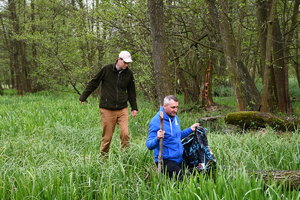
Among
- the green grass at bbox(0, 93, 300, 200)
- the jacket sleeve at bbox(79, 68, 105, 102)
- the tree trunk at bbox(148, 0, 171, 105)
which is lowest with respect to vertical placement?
the green grass at bbox(0, 93, 300, 200)

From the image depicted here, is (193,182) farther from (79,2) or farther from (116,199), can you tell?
(79,2)

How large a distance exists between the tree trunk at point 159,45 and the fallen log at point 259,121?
1.97 meters

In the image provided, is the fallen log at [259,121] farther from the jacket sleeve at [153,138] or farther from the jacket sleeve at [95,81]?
the jacket sleeve at [153,138]

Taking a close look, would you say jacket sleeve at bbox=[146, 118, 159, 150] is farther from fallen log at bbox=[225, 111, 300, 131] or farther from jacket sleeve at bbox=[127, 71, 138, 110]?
fallen log at bbox=[225, 111, 300, 131]

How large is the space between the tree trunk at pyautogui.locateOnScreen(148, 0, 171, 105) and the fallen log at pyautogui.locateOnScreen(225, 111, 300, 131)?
6.45 ft

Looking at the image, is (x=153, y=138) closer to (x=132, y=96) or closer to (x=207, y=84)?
(x=132, y=96)

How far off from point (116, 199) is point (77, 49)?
593 inches

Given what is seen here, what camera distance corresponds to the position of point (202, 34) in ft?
36.7

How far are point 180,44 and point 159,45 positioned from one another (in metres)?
5.29

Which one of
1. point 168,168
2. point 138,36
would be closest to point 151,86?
point 138,36

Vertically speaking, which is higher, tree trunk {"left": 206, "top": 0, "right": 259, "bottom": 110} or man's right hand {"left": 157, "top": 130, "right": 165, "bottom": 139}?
tree trunk {"left": 206, "top": 0, "right": 259, "bottom": 110}

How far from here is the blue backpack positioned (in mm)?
3553

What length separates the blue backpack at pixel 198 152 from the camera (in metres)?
3.55

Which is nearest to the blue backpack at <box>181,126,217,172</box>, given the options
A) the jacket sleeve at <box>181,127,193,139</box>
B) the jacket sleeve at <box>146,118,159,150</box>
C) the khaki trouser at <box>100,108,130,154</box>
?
the jacket sleeve at <box>181,127,193,139</box>
